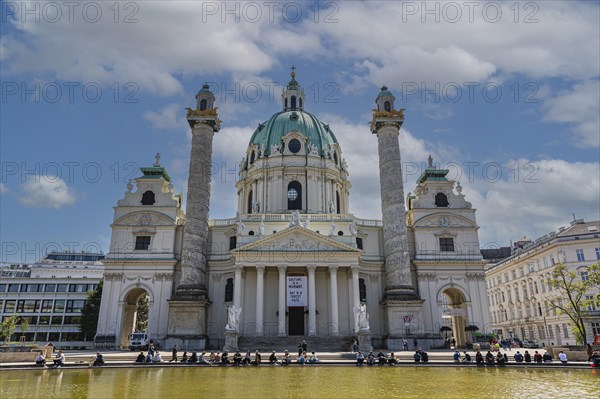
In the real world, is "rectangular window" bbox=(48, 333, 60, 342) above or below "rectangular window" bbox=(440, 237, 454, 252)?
below

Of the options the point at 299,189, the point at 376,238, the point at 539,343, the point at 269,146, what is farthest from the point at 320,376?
the point at 539,343

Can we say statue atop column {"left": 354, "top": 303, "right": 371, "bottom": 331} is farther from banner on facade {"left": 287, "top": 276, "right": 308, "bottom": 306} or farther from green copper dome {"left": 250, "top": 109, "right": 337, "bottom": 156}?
green copper dome {"left": 250, "top": 109, "right": 337, "bottom": 156}

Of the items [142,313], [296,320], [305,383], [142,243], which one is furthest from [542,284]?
[142,313]

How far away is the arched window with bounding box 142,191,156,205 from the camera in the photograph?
48.6 m

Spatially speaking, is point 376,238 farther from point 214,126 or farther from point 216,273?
point 214,126

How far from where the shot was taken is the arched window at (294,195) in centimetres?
5337

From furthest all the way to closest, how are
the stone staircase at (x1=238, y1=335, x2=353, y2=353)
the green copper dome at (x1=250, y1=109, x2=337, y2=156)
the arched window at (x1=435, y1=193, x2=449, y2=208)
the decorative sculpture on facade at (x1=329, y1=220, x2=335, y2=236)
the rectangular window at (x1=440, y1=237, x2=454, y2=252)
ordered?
the green copper dome at (x1=250, y1=109, x2=337, y2=156) → the arched window at (x1=435, y1=193, x2=449, y2=208) → the rectangular window at (x1=440, y1=237, x2=454, y2=252) → the decorative sculpture on facade at (x1=329, y1=220, x2=335, y2=236) → the stone staircase at (x1=238, y1=335, x2=353, y2=353)

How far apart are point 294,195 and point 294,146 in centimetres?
654

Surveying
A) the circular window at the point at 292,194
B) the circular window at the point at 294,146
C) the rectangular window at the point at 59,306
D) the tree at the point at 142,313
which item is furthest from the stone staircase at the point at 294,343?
the rectangular window at the point at 59,306

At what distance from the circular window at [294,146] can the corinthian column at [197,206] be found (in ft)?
37.4

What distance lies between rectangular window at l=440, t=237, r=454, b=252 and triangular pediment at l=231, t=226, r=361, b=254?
1098 cm

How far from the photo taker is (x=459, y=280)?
46.7m

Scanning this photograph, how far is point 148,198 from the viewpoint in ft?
160

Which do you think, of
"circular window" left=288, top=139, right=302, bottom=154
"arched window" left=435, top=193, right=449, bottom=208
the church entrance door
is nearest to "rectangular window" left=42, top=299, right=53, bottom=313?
"circular window" left=288, top=139, right=302, bottom=154
